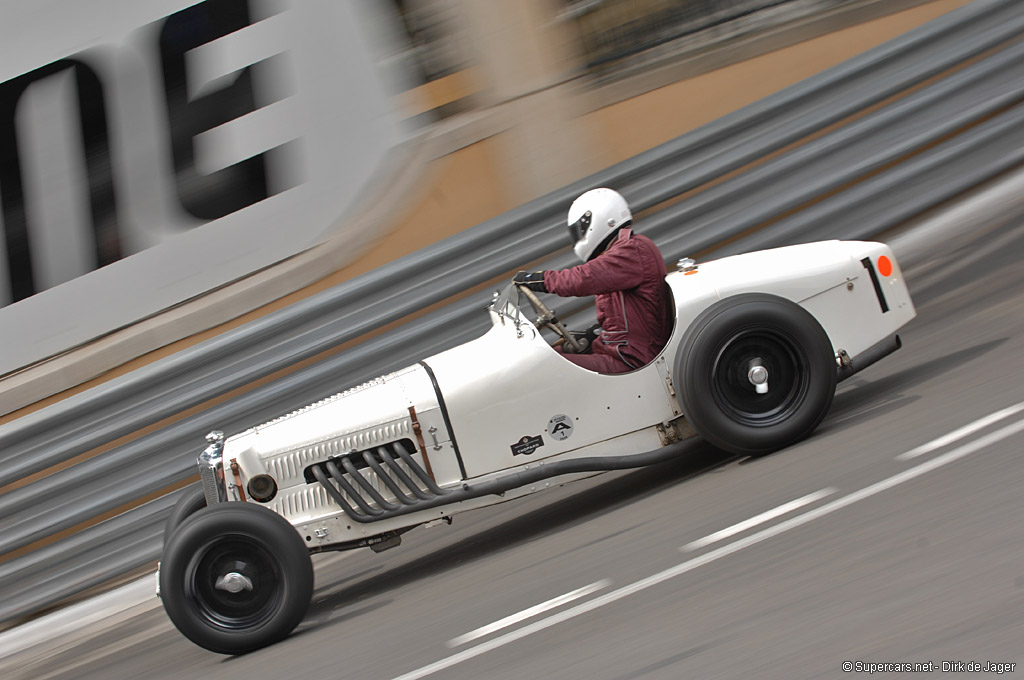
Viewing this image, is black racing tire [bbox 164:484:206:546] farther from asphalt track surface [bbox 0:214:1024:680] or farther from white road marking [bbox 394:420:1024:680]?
white road marking [bbox 394:420:1024:680]

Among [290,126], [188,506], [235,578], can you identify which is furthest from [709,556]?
[290,126]

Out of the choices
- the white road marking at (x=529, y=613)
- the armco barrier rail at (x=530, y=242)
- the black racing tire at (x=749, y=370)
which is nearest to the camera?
the white road marking at (x=529, y=613)

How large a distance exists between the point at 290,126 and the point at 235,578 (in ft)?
13.7

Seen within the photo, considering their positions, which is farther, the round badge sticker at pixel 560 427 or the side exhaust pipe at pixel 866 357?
the side exhaust pipe at pixel 866 357

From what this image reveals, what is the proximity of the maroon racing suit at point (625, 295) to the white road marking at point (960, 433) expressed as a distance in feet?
4.40

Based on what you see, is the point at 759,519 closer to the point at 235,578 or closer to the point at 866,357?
the point at 866,357

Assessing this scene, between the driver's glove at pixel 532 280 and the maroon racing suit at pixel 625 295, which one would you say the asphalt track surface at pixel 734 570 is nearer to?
the maroon racing suit at pixel 625 295

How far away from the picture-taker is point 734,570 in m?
3.93

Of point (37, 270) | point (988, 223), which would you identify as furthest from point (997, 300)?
point (37, 270)

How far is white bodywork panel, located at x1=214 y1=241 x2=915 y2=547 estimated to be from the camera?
16.6ft

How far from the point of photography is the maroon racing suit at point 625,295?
5.28m

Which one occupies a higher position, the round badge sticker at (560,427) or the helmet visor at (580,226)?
Result: the helmet visor at (580,226)

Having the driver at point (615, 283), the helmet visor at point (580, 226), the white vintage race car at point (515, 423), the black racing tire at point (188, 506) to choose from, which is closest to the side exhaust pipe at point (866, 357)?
the white vintage race car at point (515, 423)

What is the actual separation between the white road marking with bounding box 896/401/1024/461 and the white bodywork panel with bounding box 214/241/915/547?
3.73 ft
